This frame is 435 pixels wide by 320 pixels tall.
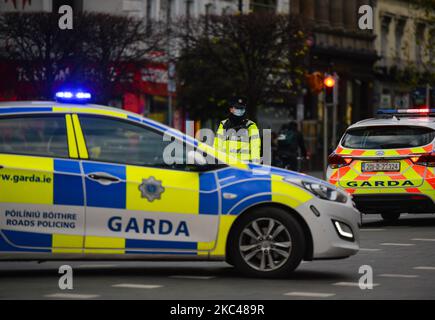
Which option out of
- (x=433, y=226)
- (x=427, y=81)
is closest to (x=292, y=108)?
(x=427, y=81)

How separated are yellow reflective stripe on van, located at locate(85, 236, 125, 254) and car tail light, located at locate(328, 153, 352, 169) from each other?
8245 millimetres

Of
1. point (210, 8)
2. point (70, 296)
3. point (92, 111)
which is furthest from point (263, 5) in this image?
point (70, 296)

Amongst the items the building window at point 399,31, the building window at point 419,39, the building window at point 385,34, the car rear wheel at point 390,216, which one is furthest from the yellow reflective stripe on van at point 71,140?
the building window at point 399,31

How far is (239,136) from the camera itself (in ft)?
54.5

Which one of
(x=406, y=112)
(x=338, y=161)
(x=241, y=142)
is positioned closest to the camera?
(x=241, y=142)

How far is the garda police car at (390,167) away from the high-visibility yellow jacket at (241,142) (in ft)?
11.7

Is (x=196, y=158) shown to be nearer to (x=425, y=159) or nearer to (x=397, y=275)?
(x=397, y=275)

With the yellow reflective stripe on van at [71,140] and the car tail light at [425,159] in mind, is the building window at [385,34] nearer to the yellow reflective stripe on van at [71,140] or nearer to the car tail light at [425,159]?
the car tail light at [425,159]

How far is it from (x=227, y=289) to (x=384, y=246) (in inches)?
216

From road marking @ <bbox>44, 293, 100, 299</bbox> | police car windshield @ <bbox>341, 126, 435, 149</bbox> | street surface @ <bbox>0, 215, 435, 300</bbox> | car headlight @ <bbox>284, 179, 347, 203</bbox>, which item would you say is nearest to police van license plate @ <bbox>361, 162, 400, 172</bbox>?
police car windshield @ <bbox>341, 126, 435, 149</bbox>

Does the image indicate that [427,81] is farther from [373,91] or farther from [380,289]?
[380,289]

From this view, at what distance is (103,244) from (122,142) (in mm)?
989

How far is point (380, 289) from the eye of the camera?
11.6 metres

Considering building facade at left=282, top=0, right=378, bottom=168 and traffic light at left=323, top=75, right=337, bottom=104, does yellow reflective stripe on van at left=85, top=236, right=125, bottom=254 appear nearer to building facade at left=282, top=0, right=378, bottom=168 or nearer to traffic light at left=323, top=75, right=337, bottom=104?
traffic light at left=323, top=75, right=337, bottom=104
